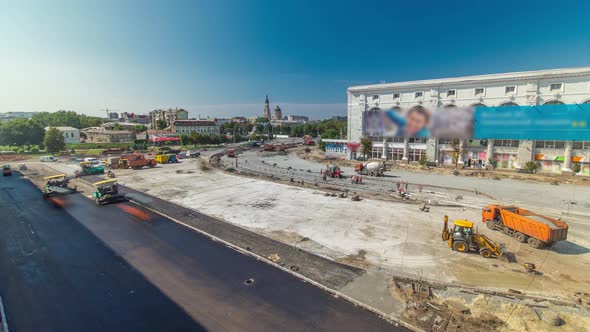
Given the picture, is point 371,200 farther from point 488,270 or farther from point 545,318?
point 545,318

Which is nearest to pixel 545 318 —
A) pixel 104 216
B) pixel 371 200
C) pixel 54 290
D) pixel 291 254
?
pixel 291 254

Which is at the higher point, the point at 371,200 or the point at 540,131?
the point at 540,131

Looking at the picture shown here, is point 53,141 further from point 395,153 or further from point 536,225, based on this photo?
point 536,225

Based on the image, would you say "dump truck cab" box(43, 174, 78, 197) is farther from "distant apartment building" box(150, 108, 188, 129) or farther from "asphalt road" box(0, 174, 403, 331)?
"distant apartment building" box(150, 108, 188, 129)

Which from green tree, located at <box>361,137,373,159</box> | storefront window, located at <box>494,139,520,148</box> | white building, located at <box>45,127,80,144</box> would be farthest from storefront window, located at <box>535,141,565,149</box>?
white building, located at <box>45,127,80,144</box>

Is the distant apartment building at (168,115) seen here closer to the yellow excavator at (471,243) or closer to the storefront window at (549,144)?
the storefront window at (549,144)

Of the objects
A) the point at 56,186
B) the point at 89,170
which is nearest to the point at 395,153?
the point at 89,170

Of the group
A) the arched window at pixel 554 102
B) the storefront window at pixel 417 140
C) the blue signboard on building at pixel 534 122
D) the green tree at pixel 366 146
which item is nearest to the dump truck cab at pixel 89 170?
the green tree at pixel 366 146

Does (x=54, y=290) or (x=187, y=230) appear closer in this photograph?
(x=54, y=290)
